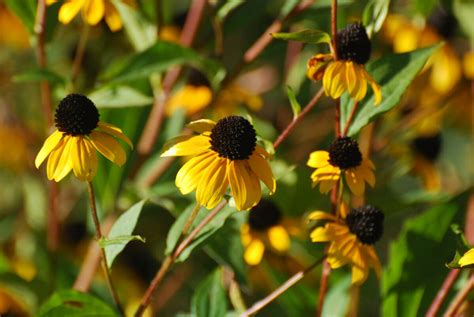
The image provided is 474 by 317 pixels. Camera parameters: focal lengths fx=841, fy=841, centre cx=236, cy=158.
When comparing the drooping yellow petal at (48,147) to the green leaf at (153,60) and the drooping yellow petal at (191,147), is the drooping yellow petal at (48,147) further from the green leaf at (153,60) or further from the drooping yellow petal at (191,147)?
the green leaf at (153,60)

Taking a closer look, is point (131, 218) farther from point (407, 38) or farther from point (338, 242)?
point (407, 38)

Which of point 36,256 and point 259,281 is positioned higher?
point 36,256

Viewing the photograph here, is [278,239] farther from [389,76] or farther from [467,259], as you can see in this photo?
[467,259]

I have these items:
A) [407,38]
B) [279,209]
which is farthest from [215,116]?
[407,38]

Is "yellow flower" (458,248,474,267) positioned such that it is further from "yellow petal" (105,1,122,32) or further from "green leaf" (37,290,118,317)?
"yellow petal" (105,1,122,32)

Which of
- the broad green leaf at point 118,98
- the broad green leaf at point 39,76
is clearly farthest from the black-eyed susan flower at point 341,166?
the broad green leaf at point 39,76

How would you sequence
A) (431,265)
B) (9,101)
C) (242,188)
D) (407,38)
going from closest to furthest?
(242,188) < (431,265) < (407,38) < (9,101)

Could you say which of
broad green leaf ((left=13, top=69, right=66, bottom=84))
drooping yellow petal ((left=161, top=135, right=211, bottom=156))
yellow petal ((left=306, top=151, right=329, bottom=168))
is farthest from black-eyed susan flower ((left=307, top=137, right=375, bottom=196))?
broad green leaf ((left=13, top=69, right=66, bottom=84))
